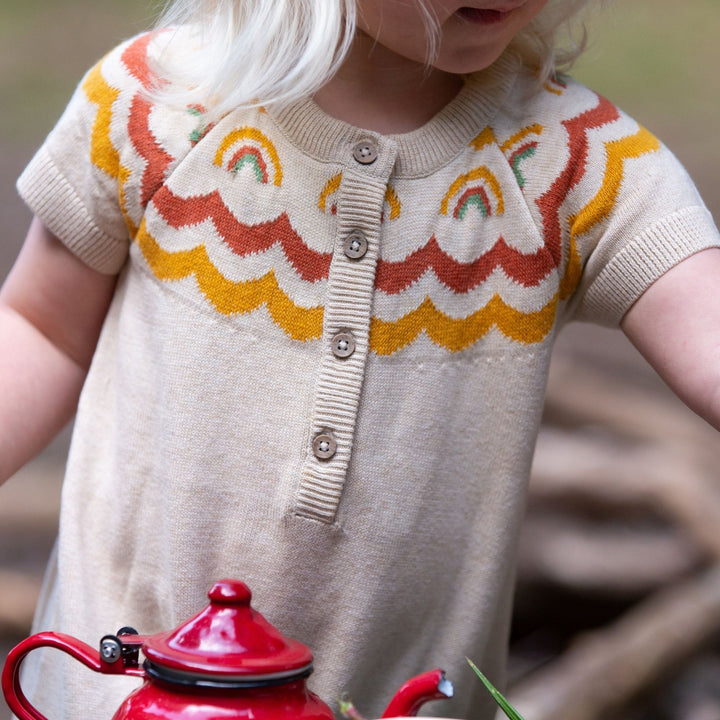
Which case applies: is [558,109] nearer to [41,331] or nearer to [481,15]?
[481,15]

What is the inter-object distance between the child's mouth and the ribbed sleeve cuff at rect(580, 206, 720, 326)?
0.55 feet

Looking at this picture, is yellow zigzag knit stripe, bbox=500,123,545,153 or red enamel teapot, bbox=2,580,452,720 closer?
red enamel teapot, bbox=2,580,452,720

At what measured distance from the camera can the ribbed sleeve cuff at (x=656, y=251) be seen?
2.23ft

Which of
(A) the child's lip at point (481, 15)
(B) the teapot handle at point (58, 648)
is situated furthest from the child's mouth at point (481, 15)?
(B) the teapot handle at point (58, 648)

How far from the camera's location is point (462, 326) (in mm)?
729

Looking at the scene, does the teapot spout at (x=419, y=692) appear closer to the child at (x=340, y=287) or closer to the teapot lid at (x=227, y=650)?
the teapot lid at (x=227, y=650)

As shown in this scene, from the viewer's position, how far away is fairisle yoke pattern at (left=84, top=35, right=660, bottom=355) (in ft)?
2.32

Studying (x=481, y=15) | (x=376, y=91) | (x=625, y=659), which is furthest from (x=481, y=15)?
(x=625, y=659)

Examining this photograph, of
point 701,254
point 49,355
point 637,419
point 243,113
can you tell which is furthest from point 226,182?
point 637,419

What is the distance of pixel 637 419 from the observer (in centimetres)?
180

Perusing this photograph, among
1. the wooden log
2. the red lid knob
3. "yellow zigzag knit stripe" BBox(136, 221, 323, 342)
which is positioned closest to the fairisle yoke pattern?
"yellow zigzag knit stripe" BBox(136, 221, 323, 342)

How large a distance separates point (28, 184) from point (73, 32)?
2.61 metres

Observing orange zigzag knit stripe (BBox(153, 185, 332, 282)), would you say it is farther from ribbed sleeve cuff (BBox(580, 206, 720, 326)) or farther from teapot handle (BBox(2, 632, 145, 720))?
teapot handle (BBox(2, 632, 145, 720))

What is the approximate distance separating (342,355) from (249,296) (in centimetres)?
8
